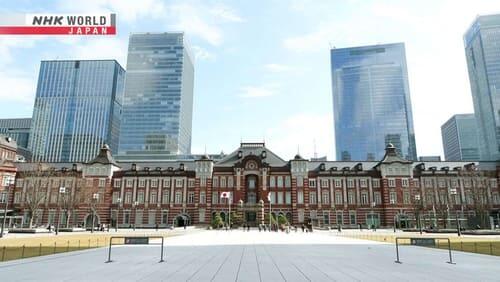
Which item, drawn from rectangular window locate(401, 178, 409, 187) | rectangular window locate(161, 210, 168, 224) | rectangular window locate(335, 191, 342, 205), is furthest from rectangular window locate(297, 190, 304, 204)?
rectangular window locate(161, 210, 168, 224)

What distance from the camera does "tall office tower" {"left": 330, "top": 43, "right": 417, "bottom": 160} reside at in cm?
15100

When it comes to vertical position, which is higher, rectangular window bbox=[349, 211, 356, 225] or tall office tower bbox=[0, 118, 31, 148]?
tall office tower bbox=[0, 118, 31, 148]

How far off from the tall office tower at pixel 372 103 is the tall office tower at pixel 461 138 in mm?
49240

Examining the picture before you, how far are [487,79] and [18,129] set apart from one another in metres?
233

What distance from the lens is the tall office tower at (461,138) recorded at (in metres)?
174

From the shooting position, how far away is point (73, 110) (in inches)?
5896

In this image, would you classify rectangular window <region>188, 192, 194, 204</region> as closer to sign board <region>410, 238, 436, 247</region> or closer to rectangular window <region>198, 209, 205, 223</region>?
rectangular window <region>198, 209, 205, 223</region>

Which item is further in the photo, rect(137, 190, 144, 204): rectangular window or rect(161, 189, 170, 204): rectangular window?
rect(137, 190, 144, 204): rectangular window

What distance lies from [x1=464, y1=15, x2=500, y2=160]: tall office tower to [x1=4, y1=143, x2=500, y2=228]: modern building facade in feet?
290

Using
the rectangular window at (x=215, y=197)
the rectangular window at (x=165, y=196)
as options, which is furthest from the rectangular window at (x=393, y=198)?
the rectangular window at (x=165, y=196)

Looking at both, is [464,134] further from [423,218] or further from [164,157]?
[164,157]

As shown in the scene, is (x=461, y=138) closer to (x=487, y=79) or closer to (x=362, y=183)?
(x=487, y=79)

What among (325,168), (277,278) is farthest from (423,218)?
(277,278)

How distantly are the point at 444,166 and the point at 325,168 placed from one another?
87.9 feet
